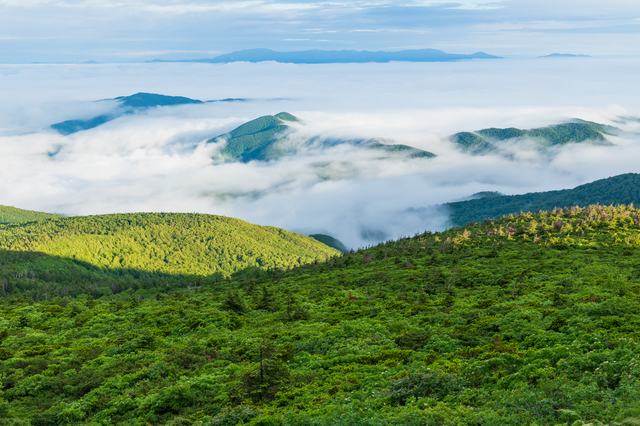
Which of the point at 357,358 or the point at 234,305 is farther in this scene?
the point at 234,305

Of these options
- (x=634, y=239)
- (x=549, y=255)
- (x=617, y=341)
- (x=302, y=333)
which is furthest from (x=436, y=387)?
(x=634, y=239)

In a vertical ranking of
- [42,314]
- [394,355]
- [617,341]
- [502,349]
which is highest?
[617,341]

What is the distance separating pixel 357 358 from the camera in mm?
40938

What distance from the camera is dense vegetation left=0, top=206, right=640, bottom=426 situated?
25.3 m

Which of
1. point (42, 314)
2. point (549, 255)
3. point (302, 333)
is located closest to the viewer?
point (302, 333)

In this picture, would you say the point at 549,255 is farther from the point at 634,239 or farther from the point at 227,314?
the point at 227,314

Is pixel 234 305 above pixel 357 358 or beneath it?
beneath

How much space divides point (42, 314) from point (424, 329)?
270 ft

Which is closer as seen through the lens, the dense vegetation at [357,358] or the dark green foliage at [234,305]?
the dense vegetation at [357,358]

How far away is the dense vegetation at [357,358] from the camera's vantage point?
83.1 ft

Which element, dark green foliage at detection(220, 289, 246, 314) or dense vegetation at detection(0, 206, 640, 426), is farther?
dark green foliage at detection(220, 289, 246, 314)

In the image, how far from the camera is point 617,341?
3152 centimetres

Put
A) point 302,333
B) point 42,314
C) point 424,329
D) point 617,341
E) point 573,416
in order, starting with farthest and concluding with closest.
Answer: point 42,314, point 302,333, point 424,329, point 617,341, point 573,416

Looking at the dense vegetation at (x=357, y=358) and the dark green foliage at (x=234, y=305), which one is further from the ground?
the dense vegetation at (x=357, y=358)
